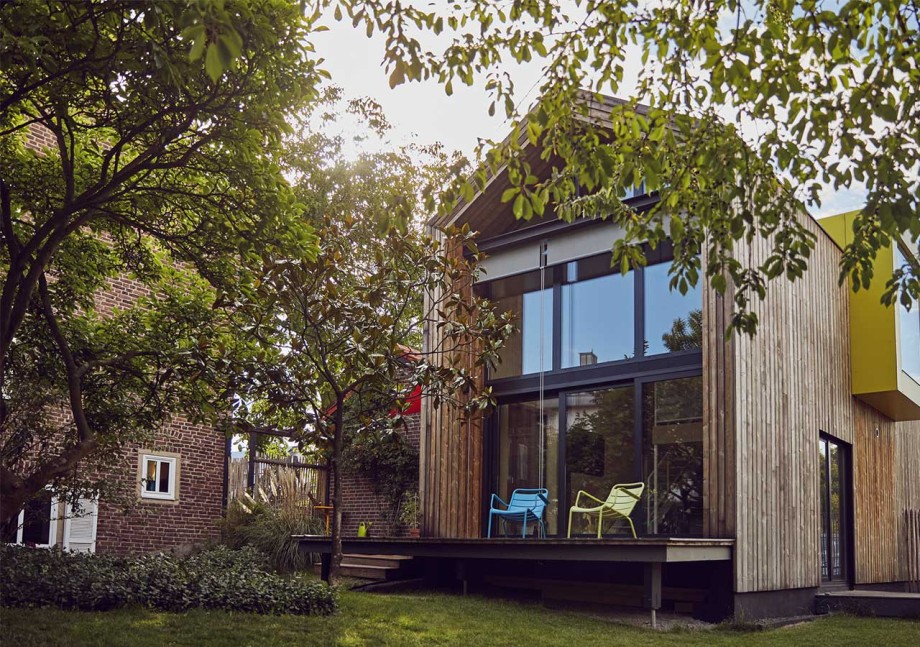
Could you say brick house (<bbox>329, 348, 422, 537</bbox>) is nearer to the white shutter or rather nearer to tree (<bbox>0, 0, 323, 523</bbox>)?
the white shutter

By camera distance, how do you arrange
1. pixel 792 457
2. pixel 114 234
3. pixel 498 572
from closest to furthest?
pixel 114 234
pixel 792 457
pixel 498 572

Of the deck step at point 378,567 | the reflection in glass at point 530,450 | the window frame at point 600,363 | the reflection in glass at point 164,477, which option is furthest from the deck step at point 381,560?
the reflection in glass at point 164,477

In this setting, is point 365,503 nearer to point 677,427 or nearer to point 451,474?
point 451,474

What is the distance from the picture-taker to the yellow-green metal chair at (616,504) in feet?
33.3

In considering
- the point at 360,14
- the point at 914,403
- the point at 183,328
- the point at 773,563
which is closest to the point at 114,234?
the point at 183,328

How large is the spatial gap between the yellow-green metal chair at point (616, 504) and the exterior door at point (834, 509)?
→ 2.83 metres

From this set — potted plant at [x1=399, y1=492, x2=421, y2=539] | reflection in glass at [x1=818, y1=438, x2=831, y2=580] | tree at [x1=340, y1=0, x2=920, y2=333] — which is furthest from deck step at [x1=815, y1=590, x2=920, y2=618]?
potted plant at [x1=399, y1=492, x2=421, y2=539]

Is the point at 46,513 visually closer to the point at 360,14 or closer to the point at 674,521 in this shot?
the point at 674,521

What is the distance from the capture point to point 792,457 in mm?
10633

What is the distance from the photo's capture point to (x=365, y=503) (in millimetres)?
16078

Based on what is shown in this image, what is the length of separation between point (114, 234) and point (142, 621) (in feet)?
11.9

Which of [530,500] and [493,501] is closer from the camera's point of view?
[530,500]

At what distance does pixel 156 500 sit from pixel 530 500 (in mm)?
6946

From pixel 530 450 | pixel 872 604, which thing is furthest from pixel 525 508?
pixel 872 604
